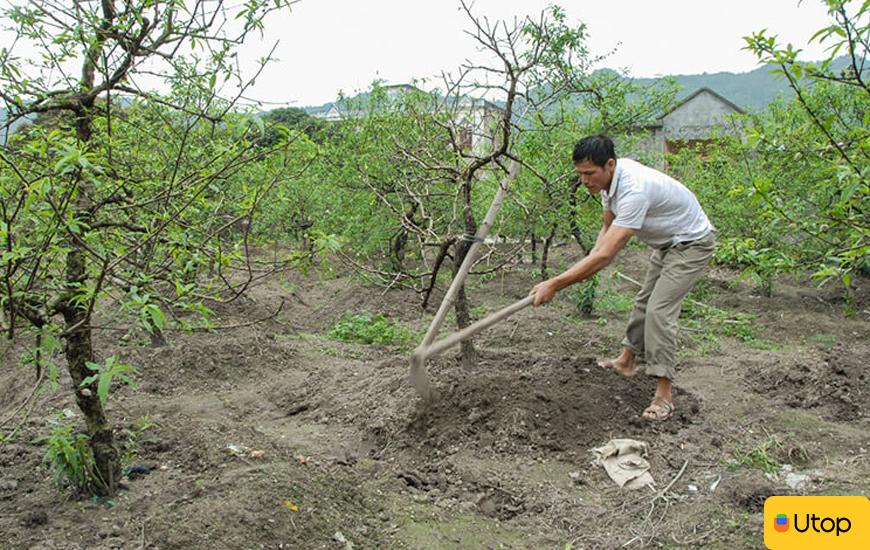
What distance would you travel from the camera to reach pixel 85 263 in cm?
293

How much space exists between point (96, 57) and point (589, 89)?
4.31m

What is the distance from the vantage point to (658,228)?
4.39m

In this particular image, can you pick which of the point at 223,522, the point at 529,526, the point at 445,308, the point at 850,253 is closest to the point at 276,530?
the point at 223,522

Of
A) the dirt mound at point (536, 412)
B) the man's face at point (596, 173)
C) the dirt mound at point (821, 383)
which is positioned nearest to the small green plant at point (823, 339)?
the dirt mound at point (821, 383)

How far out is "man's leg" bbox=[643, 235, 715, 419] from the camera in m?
4.31

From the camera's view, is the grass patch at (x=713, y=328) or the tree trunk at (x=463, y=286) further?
the grass patch at (x=713, y=328)

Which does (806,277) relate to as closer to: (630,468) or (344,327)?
(344,327)

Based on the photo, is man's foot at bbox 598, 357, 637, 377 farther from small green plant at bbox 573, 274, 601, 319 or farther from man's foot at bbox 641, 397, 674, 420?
small green plant at bbox 573, 274, 601, 319

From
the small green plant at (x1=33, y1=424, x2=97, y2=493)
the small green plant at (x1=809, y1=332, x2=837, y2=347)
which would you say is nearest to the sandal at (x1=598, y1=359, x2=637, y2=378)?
the small green plant at (x1=33, y1=424, x2=97, y2=493)

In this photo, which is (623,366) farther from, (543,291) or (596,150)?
(596,150)

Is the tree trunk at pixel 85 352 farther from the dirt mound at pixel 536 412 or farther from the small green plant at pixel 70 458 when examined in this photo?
the dirt mound at pixel 536 412

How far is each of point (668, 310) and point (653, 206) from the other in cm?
68

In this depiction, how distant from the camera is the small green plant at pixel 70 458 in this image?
9.97 feet

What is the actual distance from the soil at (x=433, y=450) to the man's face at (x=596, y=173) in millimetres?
1304
